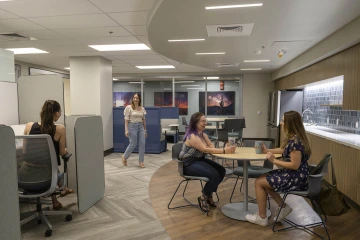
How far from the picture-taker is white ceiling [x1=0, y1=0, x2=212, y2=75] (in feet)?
10.9

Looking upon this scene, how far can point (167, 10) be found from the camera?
300cm

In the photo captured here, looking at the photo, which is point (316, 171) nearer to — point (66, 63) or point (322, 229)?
point (322, 229)

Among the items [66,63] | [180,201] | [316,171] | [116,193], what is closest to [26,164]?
[116,193]

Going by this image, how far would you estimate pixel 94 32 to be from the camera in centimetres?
454

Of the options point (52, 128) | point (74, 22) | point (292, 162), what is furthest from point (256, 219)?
point (74, 22)

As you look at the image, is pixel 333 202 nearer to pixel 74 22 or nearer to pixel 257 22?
pixel 257 22

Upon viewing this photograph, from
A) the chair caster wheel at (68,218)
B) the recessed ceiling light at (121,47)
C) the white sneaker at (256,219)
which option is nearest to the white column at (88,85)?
the recessed ceiling light at (121,47)

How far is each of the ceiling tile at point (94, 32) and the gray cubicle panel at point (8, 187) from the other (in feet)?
10.2

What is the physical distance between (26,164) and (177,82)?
28.6 feet

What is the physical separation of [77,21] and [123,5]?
40.3 inches

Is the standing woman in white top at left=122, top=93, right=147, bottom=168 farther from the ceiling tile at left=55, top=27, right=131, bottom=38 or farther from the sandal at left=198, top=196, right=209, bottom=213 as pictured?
the sandal at left=198, top=196, right=209, bottom=213

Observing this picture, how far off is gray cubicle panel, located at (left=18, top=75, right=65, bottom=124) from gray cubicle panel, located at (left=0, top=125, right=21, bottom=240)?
2404mm

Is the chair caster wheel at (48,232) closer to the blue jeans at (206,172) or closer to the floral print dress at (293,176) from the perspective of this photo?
the blue jeans at (206,172)

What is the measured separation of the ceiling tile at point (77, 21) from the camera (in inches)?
149
